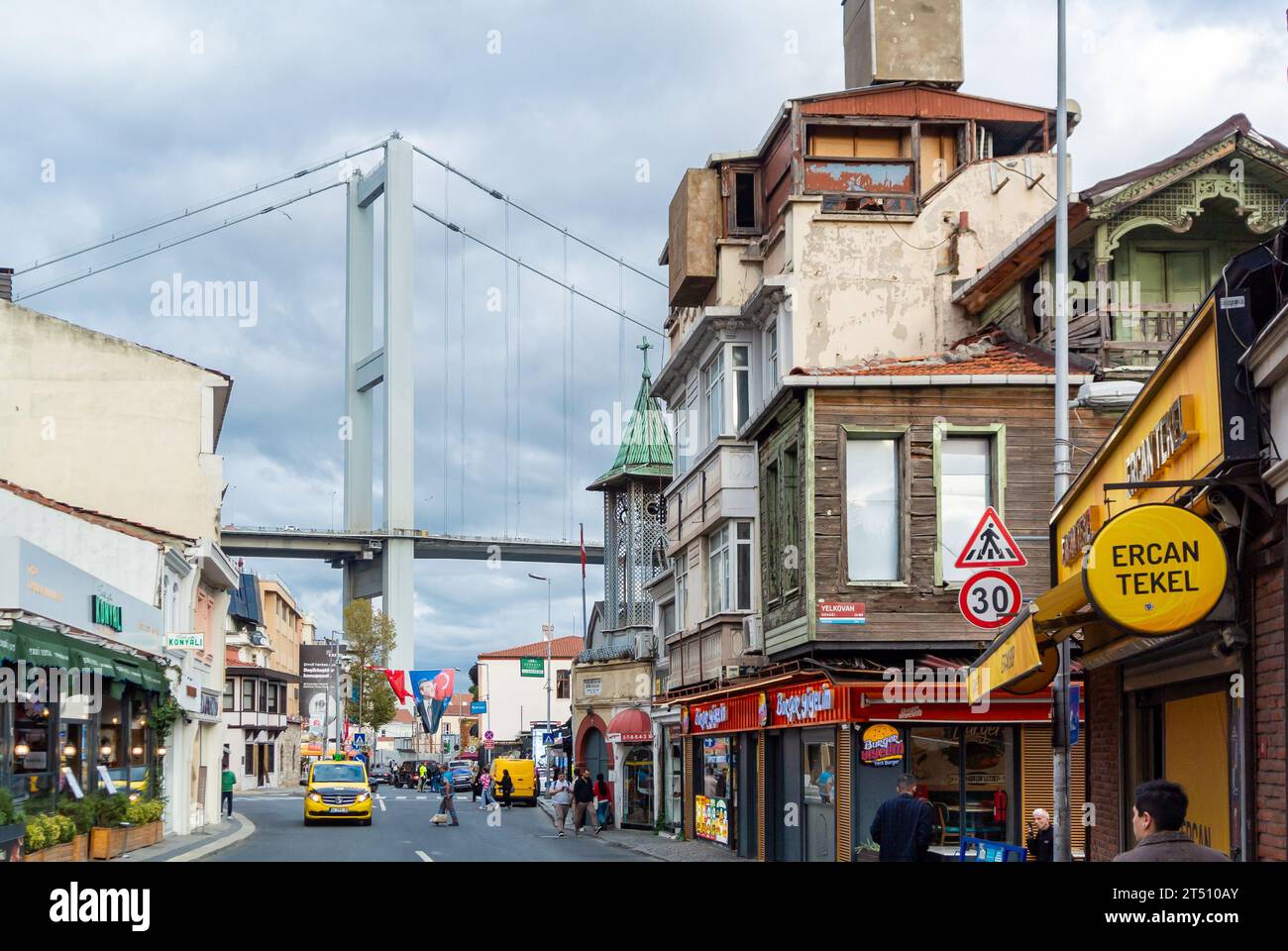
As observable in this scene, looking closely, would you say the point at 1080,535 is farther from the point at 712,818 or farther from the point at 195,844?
the point at 195,844

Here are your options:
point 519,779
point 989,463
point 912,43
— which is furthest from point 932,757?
point 519,779

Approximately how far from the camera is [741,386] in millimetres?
30047

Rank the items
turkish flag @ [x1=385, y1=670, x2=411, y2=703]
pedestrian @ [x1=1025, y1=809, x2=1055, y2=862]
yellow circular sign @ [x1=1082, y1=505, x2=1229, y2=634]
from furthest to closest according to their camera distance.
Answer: turkish flag @ [x1=385, y1=670, x2=411, y2=703], pedestrian @ [x1=1025, y1=809, x2=1055, y2=862], yellow circular sign @ [x1=1082, y1=505, x2=1229, y2=634]

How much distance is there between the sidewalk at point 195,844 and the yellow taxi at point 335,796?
1.60m

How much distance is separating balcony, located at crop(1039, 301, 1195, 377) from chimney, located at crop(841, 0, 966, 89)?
31.0ft

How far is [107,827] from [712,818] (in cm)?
1260

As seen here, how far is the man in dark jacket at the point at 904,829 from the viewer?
12.8 meters

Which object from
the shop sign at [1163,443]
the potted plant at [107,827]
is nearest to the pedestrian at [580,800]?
the potted plant at [107,827]

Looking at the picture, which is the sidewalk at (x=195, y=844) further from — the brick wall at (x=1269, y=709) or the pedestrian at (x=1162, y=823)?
the pedestrian at (x=1162, y=823)

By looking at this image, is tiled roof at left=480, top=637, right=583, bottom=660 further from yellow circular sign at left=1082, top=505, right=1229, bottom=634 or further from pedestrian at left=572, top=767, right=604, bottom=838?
yellow circular sign at left=1082, top=505, right=1229, bottom=634

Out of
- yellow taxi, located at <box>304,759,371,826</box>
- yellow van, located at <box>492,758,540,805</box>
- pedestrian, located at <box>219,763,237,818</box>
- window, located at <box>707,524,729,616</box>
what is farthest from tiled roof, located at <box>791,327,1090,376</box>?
yellow van, located at <box>492,758,540,805</box>

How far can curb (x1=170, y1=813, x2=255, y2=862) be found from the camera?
27.6 meters

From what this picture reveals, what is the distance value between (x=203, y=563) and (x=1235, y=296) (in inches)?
1241

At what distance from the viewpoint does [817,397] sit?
23.7 meters
